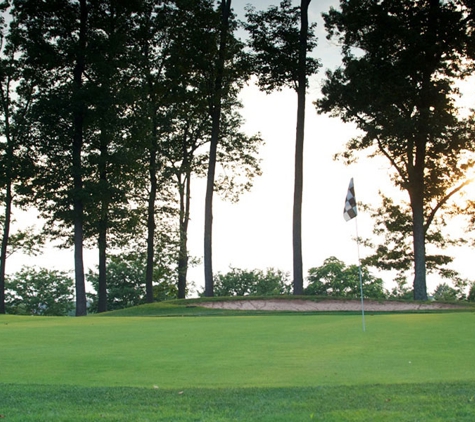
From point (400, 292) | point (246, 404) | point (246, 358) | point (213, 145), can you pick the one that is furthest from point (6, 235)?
point (400, 292)

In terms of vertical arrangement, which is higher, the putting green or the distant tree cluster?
the distant tree cluster

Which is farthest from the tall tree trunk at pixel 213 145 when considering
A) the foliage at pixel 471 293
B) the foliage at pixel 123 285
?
the foliage at pixel 123 285

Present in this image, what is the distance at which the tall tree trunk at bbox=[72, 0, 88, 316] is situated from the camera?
32375 mm

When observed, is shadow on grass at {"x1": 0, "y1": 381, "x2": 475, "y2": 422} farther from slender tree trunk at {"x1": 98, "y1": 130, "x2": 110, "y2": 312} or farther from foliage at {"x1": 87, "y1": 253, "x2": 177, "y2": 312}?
foliage at {"x1": 87, "y1": 253, "x2": 177, "y2": 312}

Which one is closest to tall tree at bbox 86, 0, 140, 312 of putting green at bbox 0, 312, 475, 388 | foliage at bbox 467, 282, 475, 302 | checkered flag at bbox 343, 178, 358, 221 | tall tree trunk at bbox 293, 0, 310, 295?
tall tree trunk at bbox 293, 0, 310, 295

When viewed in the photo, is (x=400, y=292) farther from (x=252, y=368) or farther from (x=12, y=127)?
(x=252, y=368)

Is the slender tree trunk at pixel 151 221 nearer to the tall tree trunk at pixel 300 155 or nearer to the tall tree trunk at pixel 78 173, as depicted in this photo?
the tall tree trunk at pixel 78 173

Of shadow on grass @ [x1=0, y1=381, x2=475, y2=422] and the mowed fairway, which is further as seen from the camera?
the mowed fairway

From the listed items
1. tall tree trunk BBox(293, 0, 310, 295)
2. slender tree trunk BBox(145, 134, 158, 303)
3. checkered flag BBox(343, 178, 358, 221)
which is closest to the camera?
checkered flag BBox(343, 178, 358, 221)

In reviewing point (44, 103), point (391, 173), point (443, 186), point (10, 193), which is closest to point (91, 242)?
point (10, 193)

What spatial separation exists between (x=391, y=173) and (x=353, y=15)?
9.48m

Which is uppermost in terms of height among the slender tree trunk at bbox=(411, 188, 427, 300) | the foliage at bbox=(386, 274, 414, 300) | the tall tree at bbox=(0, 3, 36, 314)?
the tall tree at bbox=(0, 3, 36, 314)

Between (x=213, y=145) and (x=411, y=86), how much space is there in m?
10.1

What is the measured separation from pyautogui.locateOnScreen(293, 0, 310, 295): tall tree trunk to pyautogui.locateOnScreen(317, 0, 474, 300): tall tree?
1816mm
